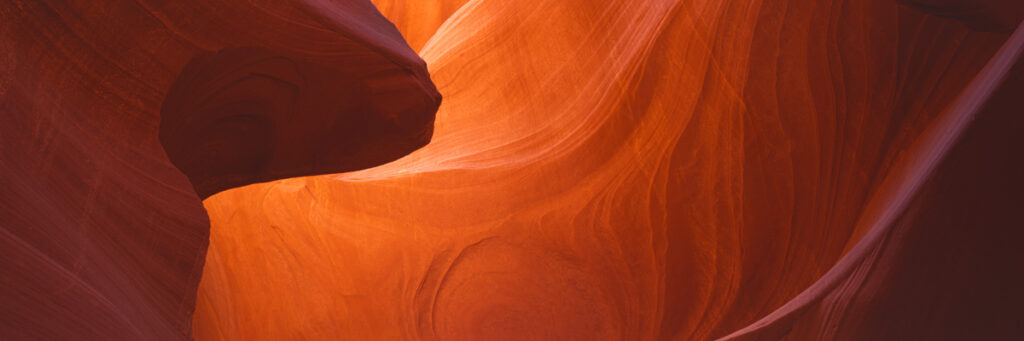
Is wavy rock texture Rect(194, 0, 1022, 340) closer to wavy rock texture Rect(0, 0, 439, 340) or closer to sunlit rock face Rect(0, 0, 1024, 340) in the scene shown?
sunlit rock face Rect(0, 0, 1024, 340)

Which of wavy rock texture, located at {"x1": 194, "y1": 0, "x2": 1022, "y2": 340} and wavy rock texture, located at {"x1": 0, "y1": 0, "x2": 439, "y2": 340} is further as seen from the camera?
wavy rock texture, located at {"x1": 194, "y1": 0, "x2": 1022, "y2": 340}

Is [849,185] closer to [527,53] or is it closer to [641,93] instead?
[641,93]

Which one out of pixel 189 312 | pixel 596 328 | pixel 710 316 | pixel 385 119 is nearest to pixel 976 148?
pixel 385 119

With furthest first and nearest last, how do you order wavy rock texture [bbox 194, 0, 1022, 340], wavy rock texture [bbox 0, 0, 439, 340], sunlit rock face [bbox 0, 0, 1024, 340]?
wavy rock texture [bbox 194, 0, 1022, 340], sunlit rock face [bbox 0, 0, 1024, 340], wavy rock texture [bbox 0, 0, 439, 340]

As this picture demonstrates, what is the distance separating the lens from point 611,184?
13.6 feet

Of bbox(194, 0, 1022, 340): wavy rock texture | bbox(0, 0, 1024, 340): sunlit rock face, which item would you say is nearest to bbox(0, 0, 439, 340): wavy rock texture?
bbox(0, 0, 1024, 340): sunlit rock face

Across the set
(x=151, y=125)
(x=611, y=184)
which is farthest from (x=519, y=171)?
(x=151, y=125)

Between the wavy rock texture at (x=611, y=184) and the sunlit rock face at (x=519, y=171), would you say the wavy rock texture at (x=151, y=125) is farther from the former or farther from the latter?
the wavy rock texture at (x=611, y=184)

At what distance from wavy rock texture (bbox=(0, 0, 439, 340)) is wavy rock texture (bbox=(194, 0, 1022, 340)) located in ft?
5.57

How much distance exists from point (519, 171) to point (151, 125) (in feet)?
8.60

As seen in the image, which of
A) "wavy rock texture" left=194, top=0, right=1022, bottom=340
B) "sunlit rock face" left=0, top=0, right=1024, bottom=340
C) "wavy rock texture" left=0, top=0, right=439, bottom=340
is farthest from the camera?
"wavy rock texture" left=194, top=0, right=1022, bottom=340

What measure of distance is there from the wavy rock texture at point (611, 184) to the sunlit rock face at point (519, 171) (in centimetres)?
1

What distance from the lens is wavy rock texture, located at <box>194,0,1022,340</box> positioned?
368 centimetres

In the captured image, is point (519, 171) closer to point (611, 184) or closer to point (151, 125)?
point (611, 184)
